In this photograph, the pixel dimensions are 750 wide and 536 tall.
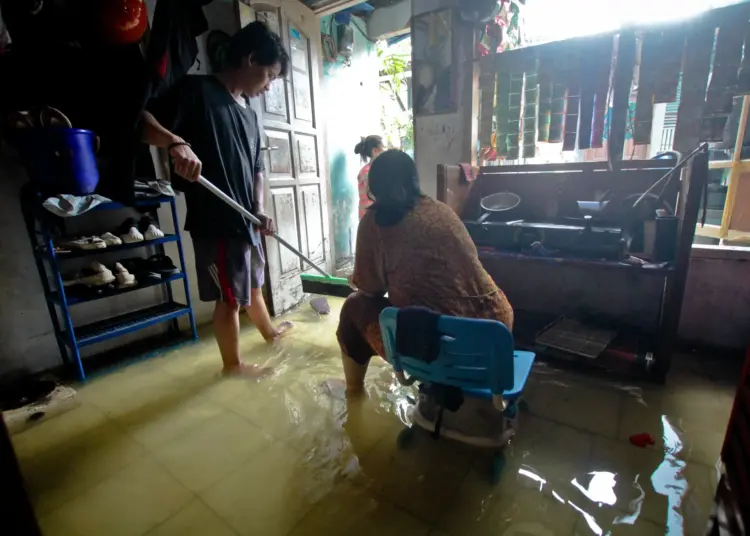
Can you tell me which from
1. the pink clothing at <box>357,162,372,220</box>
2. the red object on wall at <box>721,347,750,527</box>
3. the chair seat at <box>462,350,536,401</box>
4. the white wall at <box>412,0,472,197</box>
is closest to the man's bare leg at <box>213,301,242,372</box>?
the chair seat at <box>462,350,536,401</box>

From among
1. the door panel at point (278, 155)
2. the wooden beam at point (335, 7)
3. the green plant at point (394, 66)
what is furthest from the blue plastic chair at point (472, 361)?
the green plant at point (394, 66)

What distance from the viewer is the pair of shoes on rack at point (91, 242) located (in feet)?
6.01

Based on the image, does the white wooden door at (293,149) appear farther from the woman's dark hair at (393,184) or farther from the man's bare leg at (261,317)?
the woman's dark hair at (393,184)

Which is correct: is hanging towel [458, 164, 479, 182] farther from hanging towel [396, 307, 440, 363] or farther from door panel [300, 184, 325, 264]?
hanging towel [396, 307, 440, 363]

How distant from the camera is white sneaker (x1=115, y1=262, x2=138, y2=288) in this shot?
6.49 feet

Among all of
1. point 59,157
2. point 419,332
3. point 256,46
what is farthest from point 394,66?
point 419,332

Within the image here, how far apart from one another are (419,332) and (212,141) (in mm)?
1332

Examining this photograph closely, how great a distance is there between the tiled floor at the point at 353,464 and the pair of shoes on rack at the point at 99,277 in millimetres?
539

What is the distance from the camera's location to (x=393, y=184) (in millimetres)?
1261

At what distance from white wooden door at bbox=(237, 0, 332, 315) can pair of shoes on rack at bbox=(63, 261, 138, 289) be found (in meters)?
0.88

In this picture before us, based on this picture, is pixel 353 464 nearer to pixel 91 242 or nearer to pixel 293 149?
pixel 91 242

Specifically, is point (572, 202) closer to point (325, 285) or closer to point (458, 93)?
point (458, 93)

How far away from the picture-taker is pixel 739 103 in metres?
2.29

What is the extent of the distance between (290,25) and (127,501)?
290cm
